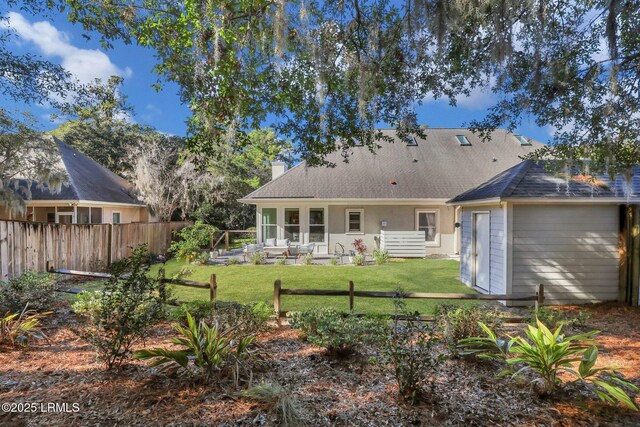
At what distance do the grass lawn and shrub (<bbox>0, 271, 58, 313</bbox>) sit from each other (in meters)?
2.17

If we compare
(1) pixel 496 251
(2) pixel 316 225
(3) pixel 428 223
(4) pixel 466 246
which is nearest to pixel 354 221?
(2) pixel 316 225

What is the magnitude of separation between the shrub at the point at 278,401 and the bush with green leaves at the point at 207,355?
331 millimetres

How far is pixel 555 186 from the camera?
6.87 meters

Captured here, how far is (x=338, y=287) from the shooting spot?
8.38 meters

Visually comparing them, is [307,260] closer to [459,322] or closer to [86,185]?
[459,322]

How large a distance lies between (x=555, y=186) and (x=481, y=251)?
2.18 meters

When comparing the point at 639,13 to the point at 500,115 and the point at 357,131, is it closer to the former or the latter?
the point at 500,115


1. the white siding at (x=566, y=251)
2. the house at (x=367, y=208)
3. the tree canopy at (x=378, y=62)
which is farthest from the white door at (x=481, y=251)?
the house at (x=367, y=208)

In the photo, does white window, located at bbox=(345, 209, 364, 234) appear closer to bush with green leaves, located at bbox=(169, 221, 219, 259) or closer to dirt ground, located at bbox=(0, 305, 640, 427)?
bush with green leaves, located at bbox=(169, 221, 219, 259)

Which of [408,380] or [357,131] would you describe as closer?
[408,380]

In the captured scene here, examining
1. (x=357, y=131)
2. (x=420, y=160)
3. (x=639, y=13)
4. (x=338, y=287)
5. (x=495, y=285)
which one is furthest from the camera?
(x=420, y=160)

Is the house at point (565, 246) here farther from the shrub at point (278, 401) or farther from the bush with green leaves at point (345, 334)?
the shrub at point (278, 401)

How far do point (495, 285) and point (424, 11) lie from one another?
600 centimetres

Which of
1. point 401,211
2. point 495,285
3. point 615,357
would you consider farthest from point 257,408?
point 401,211
